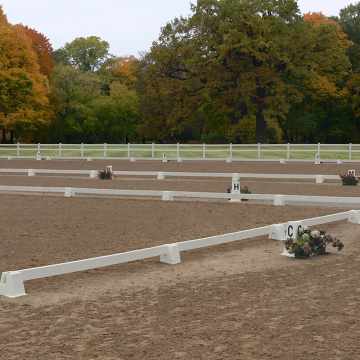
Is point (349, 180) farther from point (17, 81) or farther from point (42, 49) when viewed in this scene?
point (42, 49)

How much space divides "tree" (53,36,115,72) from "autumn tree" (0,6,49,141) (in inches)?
1375

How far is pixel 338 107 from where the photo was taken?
6266cm

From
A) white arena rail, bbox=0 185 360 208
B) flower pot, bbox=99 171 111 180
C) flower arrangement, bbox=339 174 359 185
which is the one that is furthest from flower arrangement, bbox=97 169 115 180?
flower arrangement, bbox=339 174 359 185

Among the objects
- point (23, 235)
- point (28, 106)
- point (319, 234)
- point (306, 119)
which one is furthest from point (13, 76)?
point (319, 234)

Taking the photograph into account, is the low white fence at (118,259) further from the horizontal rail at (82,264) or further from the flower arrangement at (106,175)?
the flower arrangement at (106,175)

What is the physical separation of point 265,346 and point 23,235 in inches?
276

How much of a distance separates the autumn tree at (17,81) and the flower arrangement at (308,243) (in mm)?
40195

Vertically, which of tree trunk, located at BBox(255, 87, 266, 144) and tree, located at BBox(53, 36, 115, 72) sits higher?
tree, located at BBox(53, 36, 115, 72)

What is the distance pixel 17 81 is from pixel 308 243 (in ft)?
135

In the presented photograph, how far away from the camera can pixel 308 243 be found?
359 inches

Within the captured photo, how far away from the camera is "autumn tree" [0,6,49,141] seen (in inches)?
1836

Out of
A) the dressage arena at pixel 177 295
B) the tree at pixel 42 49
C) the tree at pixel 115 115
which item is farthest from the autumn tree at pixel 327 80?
the dressage arena at pixel 177 295

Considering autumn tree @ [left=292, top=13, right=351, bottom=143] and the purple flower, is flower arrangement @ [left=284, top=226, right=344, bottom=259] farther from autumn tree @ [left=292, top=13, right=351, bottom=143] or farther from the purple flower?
autumn tree @ [left=292, top=13, right=351, bottom=143]

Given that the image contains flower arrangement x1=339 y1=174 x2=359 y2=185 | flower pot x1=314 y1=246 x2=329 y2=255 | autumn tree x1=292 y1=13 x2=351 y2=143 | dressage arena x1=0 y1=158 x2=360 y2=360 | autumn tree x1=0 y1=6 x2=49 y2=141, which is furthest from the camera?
autumn tree x1=292 y1=13 x2=351 y2=143
